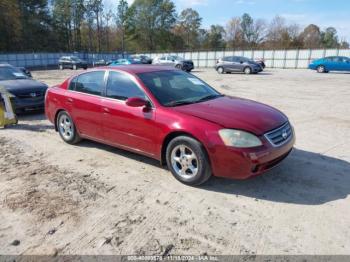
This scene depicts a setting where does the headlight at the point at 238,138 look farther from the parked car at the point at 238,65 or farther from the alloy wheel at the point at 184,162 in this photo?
the parked car at the point at 238,65

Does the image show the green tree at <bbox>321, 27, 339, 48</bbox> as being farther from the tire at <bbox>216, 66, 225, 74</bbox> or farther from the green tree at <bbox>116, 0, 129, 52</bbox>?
the tire at <bbox>216, 66, 225, 74</bbox>

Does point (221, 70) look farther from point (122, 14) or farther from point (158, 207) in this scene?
point (122, 14)

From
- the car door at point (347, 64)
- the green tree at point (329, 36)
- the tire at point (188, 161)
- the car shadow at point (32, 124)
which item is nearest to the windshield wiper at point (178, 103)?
the tire at point (188, 161)

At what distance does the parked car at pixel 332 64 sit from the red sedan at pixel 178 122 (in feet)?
83.7

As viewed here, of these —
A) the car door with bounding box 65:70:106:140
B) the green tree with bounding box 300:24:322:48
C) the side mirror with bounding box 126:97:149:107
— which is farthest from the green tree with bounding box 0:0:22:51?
the side mirror with bounding box 126:97:149:107

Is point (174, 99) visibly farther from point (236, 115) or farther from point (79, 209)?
point (79, 209)

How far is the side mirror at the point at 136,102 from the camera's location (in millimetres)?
4547

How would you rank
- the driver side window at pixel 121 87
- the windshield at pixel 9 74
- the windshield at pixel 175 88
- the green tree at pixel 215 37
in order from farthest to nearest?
the green tree at pixel 215 37
the windshield at pixel 9 74
the driver side window at pixel 121 87
the windshield at pixel 175 88

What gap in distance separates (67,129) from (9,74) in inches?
208

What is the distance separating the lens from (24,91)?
8906mm

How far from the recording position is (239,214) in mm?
3586

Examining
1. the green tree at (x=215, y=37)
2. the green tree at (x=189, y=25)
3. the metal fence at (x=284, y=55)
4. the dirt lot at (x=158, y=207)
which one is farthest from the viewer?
the green tree at (x=189, y=25)

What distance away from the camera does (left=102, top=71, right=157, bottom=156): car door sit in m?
4.60

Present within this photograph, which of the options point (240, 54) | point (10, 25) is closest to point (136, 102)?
point (240, 54)
